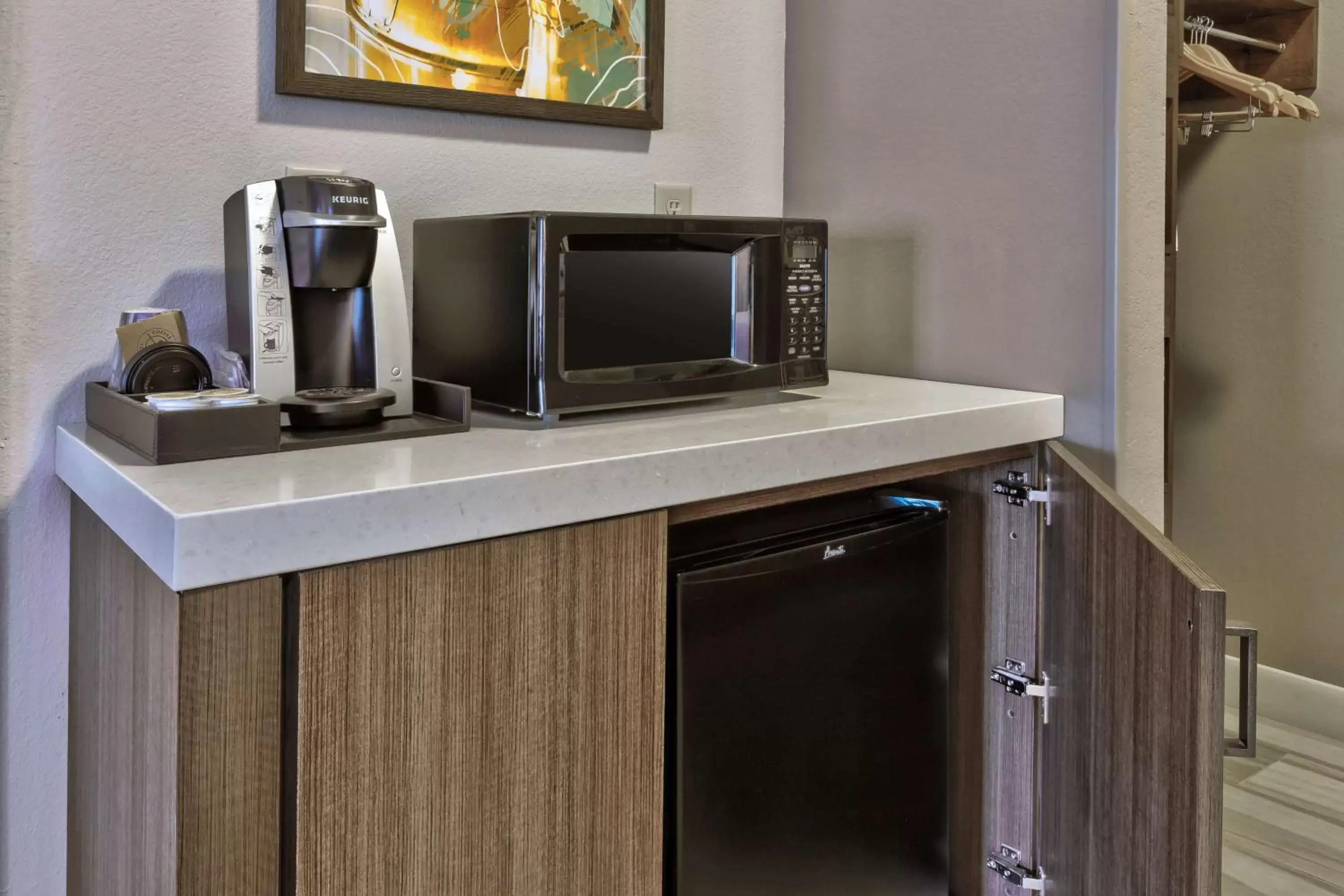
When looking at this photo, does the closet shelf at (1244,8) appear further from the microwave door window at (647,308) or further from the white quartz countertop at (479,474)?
the microwave door window at (647,308)

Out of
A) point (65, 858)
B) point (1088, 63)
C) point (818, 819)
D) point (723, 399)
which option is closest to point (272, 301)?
→ point (723, 399)

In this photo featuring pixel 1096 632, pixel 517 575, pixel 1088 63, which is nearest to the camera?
pixel 517 575

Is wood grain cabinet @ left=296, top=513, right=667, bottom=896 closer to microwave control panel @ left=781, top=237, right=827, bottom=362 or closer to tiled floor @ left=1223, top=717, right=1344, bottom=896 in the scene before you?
microwave control panel @ left=781, top=237, right=827, bottom=362

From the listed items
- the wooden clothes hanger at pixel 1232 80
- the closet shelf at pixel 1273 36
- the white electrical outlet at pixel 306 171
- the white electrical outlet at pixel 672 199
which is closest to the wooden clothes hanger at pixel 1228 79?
the wooden clothes hanger at pixel 1232 80

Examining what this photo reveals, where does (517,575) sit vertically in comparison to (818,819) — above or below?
above

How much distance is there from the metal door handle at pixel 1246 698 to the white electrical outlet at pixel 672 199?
3.23 feet

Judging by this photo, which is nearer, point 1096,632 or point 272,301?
point 272,301

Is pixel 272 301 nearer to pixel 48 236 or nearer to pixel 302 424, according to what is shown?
pixel 302 424

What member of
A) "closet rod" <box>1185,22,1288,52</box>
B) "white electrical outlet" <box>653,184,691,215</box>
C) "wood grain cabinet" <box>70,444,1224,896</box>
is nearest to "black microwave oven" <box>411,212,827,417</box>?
"wood grain cabinet" <box>70,444,1224,896</box>

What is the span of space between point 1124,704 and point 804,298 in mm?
606

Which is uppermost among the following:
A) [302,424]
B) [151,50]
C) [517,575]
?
[151,50]

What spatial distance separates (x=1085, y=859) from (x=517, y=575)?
0.78m

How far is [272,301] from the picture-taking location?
110 centimetres

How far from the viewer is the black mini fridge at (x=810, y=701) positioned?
113 cm
